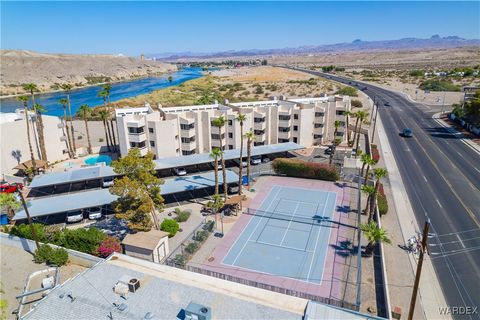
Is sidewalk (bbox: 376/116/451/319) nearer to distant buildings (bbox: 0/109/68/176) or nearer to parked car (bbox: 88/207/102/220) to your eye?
parked car (bbox: 88/207/102/220)

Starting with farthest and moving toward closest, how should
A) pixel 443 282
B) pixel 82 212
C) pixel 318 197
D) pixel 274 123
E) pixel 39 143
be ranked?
pixel 274 123, pixel 39 143, pixel 318 197, pixel 82 212, pixel 443 282

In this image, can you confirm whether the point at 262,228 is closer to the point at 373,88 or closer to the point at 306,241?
the point at 306,241

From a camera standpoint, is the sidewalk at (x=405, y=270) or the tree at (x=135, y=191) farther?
the tree at (x=135, y=191)

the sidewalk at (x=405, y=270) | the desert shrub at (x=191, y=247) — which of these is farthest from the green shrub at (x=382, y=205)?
the desert shrub at (x=191, y=247)

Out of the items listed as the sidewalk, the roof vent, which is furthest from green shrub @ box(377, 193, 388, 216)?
the roof vent

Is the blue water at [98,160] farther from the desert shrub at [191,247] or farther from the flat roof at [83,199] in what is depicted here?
the desert shrub at [191,247]

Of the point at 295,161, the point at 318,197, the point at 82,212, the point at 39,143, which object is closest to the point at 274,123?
the point at 295,161

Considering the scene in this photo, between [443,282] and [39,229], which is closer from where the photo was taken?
[443,282]
